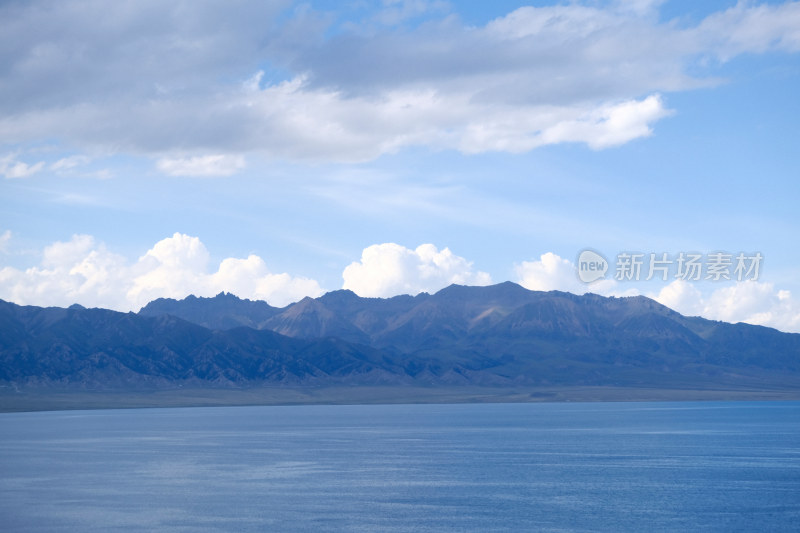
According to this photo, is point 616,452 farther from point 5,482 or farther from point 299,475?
point 5,482

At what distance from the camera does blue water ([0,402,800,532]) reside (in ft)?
264

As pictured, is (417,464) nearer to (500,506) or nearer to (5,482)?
(500,506)

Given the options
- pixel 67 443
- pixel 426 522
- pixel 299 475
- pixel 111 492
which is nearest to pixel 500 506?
pixel 426 522

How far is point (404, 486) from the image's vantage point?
10150 centimetres

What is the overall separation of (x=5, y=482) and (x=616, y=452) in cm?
8307

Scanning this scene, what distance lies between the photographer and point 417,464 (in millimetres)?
124562

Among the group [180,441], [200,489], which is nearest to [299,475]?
[200,489]

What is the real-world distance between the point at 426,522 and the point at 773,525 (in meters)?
28.0

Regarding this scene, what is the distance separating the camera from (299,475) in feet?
366

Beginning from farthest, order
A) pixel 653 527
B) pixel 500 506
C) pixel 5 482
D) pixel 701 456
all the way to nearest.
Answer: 1. pixel 701 456
2. pixel 5 482
3. pixel 500 506
4. pixel 653 527

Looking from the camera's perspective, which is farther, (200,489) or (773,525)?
(200,489)

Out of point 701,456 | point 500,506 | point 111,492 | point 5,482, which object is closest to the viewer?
point 500,506

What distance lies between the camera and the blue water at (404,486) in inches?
3167

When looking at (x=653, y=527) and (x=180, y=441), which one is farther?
(x=180, y=441)
